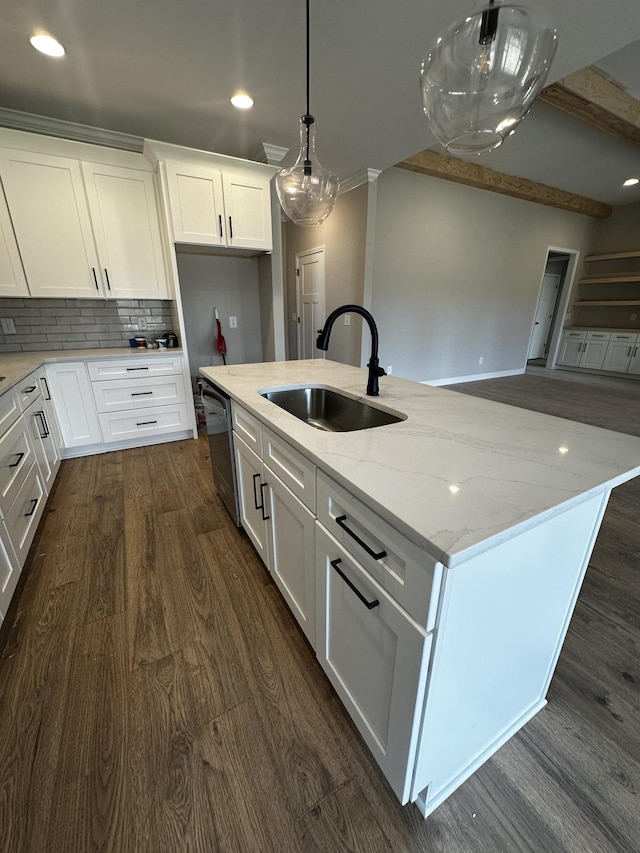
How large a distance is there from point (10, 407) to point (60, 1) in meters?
2.00

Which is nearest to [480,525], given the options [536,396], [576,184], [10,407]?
[10,407]

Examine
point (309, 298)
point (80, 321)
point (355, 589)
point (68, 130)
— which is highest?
point (68, 130)

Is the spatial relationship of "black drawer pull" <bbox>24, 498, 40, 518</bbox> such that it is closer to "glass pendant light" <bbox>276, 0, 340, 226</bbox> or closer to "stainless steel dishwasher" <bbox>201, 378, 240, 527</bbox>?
"stainless steel dishwasher" <bbox>201, 378, 240, 527</bbox>

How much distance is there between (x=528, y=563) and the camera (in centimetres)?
80

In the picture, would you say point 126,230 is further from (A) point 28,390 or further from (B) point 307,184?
(B) point 307,184

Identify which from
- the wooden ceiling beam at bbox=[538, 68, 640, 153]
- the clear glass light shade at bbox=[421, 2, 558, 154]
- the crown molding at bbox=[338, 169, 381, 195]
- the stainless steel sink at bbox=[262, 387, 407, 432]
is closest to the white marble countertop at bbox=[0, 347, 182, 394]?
the stainless steel sink at bbox=[262, 387, 407, 432]

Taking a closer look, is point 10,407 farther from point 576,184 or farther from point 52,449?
point 576,184

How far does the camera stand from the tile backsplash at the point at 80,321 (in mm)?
2994

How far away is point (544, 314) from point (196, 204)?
339 inches

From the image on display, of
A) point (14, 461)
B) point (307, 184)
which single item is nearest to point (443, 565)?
point (307, 184)

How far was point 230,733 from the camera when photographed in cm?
110

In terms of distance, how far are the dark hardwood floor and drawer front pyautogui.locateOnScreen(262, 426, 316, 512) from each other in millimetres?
712

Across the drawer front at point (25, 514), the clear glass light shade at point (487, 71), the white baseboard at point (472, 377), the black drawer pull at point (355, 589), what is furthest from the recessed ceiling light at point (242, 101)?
the white baseboard at point (472, 377)

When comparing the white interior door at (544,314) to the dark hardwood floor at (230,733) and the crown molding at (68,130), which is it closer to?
the dark hardwood floor at (230,733)
